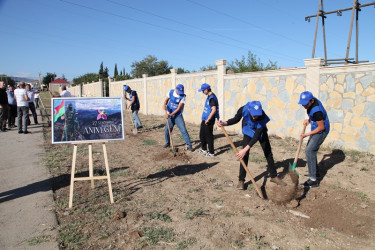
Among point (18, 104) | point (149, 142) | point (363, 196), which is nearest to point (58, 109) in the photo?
point (149, 142)

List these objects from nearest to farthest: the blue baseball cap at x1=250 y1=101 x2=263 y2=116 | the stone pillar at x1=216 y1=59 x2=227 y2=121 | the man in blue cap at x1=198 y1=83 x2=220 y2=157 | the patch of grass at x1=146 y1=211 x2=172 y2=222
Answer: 1. the patch of grass at x1=146 y1=211 x2=172 y2=222
2. the blue baseball cap at x1=250 y1=101 x2=263 y2=116
3. the man in blue cap at x1=198 y1=83 x2=220 y2=157
4. the stone pillar at x1=216 y1=59 x2=227 y2=121

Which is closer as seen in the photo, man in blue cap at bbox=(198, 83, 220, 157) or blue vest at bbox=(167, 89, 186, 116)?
man in blue cap at bbox=(198, 83, 220, 157)

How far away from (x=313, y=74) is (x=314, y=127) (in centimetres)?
329

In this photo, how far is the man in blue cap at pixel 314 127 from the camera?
4.64 m

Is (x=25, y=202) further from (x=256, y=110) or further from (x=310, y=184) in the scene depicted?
(x=310, y=184)

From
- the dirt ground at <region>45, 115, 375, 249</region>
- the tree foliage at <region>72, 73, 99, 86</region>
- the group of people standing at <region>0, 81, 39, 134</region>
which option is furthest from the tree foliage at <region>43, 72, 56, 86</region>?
the dirt ground at <region>45, 115, 375, 249</region>

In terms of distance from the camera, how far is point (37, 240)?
3191mm

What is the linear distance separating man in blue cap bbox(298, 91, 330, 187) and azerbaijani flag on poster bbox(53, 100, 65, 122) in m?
3.76

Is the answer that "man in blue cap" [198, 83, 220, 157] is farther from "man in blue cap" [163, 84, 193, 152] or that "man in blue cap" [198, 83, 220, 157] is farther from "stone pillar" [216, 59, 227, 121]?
"stone pillar" [216, 59, 227, 121]

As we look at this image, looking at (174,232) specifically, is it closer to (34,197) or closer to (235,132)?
(34,197)

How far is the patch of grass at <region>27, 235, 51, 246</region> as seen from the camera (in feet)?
10.3

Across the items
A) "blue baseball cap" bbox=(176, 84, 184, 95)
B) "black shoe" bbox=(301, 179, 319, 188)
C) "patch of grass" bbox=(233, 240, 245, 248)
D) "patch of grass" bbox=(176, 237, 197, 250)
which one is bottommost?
"patch of grass" bbox=(233, 240, 245, 248)

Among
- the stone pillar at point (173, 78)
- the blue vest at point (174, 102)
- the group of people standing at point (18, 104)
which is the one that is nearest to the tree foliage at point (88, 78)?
the stone pillar at point (173, 78)

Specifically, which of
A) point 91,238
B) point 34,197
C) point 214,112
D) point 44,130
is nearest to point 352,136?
point 214,112
